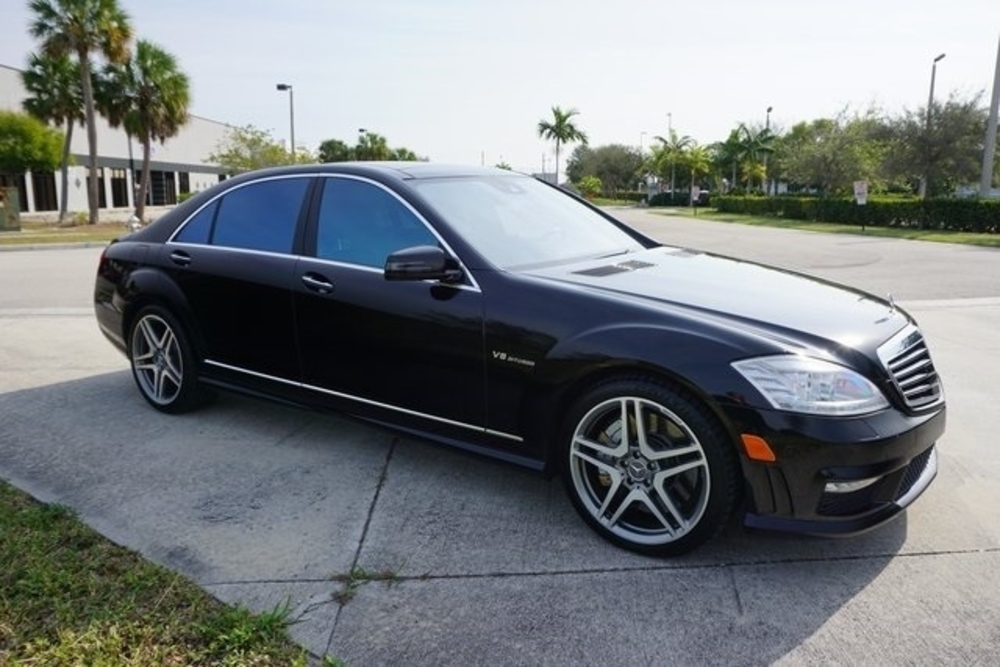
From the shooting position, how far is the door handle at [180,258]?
4819 millimetres

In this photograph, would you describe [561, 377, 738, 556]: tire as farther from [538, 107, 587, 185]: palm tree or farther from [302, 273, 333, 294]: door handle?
[538, 107, 587, 185]: palm tree

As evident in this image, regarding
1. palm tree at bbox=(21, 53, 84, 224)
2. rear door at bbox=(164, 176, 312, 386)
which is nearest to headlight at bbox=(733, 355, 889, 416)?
rear door at bbox=(164, 176, 312, 386)

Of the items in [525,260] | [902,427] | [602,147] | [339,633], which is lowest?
[339,633]

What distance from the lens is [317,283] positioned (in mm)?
4094

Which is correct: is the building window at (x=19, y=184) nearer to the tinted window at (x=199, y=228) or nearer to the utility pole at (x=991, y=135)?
the tinted window at (x=199, y=228)

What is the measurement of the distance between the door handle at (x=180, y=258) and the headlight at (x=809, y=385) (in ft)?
11.3

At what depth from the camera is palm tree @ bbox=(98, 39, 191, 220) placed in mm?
32688

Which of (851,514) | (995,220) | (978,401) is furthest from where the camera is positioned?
(995,220)

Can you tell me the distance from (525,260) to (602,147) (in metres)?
98.0

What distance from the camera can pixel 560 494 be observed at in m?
3.88

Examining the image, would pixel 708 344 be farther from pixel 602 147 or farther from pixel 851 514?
pixel 602 147

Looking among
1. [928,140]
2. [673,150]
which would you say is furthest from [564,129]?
[928,140]

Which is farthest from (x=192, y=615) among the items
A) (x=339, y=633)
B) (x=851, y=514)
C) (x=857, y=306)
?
(x=857, y=306)

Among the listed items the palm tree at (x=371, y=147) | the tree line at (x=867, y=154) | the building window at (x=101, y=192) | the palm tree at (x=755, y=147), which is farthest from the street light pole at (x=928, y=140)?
the palm tree at (x=371, y=147)
